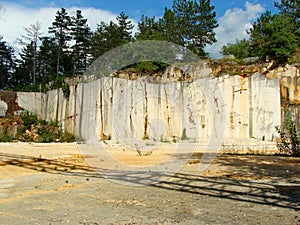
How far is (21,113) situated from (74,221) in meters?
24.6

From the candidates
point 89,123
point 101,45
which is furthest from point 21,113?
A: point 101,45

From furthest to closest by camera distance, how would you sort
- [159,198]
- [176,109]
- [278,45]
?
[278,45] < [176,109] < [159,198]

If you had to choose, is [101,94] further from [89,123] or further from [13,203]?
[13,203]

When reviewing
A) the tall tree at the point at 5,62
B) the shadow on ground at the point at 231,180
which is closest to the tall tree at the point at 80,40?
the tall tree at the point at 5,62

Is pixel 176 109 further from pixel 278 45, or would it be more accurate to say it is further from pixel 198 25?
pixel 198 25

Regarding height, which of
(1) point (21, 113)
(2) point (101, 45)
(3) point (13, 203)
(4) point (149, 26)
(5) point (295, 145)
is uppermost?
(4) point (149, 26)

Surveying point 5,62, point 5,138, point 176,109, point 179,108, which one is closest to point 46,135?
point 5,138

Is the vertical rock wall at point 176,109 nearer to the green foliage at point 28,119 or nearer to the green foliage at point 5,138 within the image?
the green foliage at point 28,119

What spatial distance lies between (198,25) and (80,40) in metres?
15.4

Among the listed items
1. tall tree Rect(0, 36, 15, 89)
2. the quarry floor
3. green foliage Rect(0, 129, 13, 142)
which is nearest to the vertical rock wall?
green foliage Rect(0, 129, 13, 142)

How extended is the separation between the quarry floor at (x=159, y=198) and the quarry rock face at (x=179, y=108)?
1189 centimetres

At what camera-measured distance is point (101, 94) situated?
70.2 feet

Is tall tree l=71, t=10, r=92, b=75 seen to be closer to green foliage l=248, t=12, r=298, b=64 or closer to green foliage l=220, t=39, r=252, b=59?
green foliage l=220, t=39, r=252, b=59

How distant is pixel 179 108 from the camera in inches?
942
